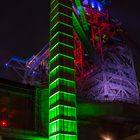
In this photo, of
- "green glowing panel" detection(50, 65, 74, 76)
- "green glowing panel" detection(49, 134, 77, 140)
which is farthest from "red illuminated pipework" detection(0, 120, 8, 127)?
"green glowing panel" detection(50, 65, 74, 76)

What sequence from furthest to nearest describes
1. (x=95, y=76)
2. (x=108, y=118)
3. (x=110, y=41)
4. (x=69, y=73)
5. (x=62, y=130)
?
(x=110, y=41) < (x=95, y=76) < (x=108, y=118) < (x=69, y=73) < (x=62, y=130)

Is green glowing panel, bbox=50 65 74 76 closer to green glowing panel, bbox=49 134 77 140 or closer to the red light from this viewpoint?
green glowing panel, bbox=49 134 77 140

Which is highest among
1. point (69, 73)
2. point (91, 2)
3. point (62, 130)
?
point (91, 2)

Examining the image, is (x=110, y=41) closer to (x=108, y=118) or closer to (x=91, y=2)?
(x=91, y=2)

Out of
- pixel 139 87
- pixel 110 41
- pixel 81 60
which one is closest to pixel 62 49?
pixel 81 60

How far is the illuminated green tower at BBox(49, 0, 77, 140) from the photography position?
3762 centimetres

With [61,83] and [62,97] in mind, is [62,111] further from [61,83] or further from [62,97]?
[61,83]

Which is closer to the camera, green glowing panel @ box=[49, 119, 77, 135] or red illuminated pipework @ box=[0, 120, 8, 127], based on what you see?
green glowing panel @ box=[49, 119, 77, 135]

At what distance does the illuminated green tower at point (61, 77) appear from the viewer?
37.6 m

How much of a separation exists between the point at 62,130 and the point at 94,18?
117 feet

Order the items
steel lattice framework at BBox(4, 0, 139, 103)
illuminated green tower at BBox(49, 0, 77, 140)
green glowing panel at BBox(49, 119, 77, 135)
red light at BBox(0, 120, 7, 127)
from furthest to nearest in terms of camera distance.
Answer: steel lattice framework at BBox(4, 0, 139, 103)
red light at BBox(0, 120, 7, 127)
illuminated green tower at BBox(49, 0, 77, 140)
green glowing panel at BBox(49, 119, 77, 135)

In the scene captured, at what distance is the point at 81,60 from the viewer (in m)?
61.8

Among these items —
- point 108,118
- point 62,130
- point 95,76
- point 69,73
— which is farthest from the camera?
point 95,76

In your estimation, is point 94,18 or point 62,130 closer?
point 62,130
